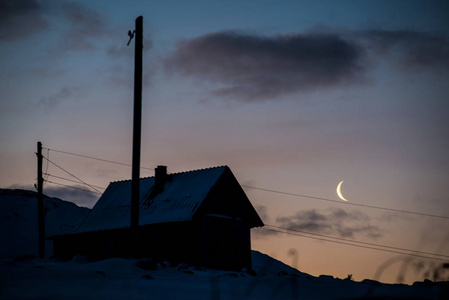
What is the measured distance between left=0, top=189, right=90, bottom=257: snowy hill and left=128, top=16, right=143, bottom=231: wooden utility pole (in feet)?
147

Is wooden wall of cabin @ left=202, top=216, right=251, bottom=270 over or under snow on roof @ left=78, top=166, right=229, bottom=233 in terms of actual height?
under

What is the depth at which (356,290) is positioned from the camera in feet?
33.6

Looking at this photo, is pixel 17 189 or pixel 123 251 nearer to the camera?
pixel 123 251

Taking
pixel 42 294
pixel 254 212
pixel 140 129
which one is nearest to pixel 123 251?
pixel 254 212

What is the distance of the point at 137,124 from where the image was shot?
17328 mm

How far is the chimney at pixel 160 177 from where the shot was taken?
30.8m

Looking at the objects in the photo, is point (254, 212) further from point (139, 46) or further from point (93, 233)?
point (139, 46)

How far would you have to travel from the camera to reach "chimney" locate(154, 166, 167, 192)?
30.8 meters

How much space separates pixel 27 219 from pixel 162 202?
4805 centimetres

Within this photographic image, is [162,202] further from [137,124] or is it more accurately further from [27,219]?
[27,219]

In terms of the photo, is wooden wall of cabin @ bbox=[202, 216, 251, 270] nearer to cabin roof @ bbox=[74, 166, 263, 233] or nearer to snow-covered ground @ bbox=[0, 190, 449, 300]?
cabin roof @ bbox=[74, 166, 263, 233]

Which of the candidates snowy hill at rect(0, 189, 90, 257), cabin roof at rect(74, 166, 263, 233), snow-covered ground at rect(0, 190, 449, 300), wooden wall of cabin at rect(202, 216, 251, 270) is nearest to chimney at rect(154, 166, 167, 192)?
cabin roof at rect(74, 166, 263, 233)

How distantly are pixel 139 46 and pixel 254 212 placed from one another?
15.2 m

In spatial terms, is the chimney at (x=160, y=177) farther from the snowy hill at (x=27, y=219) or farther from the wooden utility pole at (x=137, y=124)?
the snowy hill at (x=27, y=219)
